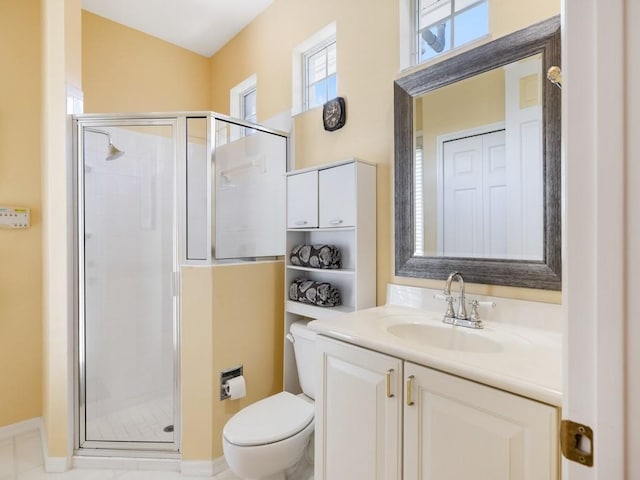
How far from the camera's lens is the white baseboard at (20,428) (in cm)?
222

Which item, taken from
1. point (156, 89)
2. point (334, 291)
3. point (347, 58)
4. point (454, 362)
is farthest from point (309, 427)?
point (156, 89)

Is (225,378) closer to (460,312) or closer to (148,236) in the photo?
(148,236)

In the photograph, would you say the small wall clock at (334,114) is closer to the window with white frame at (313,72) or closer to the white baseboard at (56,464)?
the window with white frame at (313,72)

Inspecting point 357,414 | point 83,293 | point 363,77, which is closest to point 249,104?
point 363,77

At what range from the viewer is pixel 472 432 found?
3.15 feet

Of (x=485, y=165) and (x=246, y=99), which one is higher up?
(x=246, y=99)

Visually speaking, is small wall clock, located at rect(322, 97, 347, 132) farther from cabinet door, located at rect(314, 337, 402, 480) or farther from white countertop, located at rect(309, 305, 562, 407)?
cabinet door, located at rect(314, 337, 402, 480)

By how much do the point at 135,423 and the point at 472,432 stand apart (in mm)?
2043

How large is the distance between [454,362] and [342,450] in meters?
0.62

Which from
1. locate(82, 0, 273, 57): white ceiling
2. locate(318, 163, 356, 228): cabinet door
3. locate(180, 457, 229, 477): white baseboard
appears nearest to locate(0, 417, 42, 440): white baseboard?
locate(180, 457, 229, 477): white baseboard

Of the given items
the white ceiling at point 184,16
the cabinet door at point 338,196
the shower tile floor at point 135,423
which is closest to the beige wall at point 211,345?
the shower tile floor at point 135,423

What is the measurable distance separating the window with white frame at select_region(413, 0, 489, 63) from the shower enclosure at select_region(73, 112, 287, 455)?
1.06 m

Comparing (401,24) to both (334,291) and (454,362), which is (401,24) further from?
(454,362)

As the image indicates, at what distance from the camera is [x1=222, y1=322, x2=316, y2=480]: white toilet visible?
150cm
